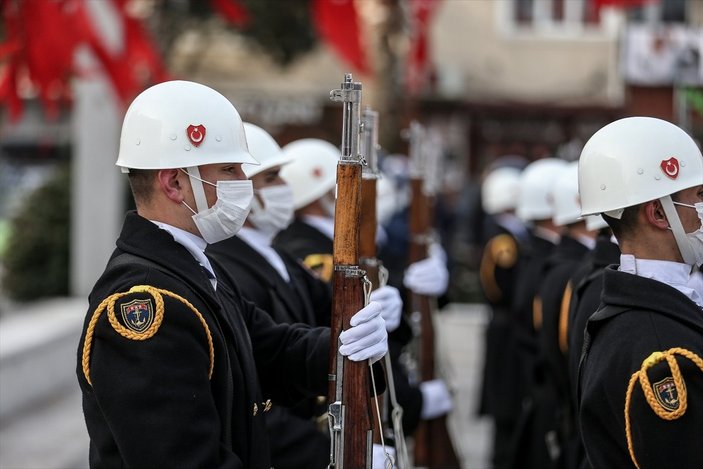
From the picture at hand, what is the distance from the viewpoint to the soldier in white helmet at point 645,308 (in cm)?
281

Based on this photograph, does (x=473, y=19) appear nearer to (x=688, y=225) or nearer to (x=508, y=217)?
(x=508, y=217)

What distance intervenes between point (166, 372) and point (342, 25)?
8426 mm

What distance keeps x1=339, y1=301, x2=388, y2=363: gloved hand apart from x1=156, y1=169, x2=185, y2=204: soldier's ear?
0.61 m

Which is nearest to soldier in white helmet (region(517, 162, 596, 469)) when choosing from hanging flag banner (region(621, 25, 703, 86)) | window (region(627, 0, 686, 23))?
hanging flag banner (region(621, 25, 703, 86))

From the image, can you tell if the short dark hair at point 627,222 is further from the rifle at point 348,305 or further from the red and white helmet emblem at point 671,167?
the rifle at point 348,305

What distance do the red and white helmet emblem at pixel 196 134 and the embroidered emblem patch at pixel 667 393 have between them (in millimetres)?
1409

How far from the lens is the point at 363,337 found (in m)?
3.20

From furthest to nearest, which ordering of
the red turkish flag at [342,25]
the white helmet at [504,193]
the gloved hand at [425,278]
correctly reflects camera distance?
1. the red turkish flag at [342,25]
2. the white helmet at [504,193]
3. the gloved hand at [425,278]

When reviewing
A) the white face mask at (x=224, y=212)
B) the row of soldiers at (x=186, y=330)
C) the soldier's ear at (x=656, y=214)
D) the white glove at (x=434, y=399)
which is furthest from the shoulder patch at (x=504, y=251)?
the white face mask at (x=224, y=212)

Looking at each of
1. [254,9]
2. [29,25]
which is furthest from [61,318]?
[254,9]

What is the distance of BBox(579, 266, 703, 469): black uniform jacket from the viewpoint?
9.18ft

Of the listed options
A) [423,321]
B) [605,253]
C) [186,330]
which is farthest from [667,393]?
[423,321]

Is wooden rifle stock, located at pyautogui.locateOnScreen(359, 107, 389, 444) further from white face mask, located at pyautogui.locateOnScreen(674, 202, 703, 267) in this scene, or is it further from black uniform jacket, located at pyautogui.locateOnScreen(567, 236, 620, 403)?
white face mask, located at pyautogui.locateOnScreen(674, 202, 703, 267)

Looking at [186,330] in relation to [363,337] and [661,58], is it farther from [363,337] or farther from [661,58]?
[661,58]
